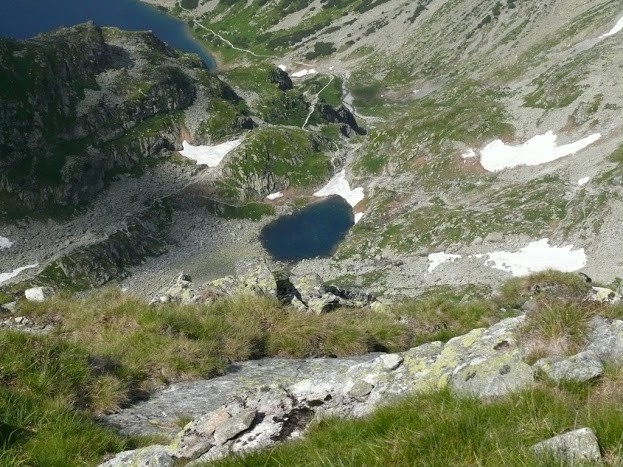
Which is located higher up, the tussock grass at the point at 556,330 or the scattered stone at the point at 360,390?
the tussock grass at the point at 556,330

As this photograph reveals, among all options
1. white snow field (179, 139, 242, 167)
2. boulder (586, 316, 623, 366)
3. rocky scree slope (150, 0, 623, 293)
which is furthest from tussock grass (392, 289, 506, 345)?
white snow field (179, 139, 242, 167)

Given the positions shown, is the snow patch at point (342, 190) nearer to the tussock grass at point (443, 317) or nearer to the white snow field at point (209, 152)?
the white snow field at point (209, 152)

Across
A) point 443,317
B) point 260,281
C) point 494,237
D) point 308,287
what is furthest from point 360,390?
point 494,237

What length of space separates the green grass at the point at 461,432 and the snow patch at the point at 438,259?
282ft

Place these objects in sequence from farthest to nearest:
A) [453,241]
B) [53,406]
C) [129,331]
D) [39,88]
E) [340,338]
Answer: [39,88], [453,241], [340,338], [129,331], [53,406]

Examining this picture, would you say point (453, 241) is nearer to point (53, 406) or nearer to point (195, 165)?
point (195, 165)

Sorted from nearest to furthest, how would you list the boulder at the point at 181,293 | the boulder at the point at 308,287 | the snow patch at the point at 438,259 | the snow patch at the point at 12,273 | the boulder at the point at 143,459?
1. the boulder at the point at 143,459
2. the boulder at the point at 181,293
3. the boulder at the point at 308,287
4. the snow patch at the point at 438,259
5. the snow patch at the point at 12,273

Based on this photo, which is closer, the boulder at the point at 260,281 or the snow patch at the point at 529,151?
the boulder at the point at 260,281

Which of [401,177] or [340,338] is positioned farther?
[401,177]

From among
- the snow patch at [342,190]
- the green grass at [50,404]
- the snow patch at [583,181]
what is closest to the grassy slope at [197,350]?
the green grass at [50,404]

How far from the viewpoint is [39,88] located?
140 meters

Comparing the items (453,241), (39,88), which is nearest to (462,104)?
(453,241)

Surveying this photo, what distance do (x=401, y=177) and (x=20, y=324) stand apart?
119m

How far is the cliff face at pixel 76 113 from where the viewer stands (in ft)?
422
